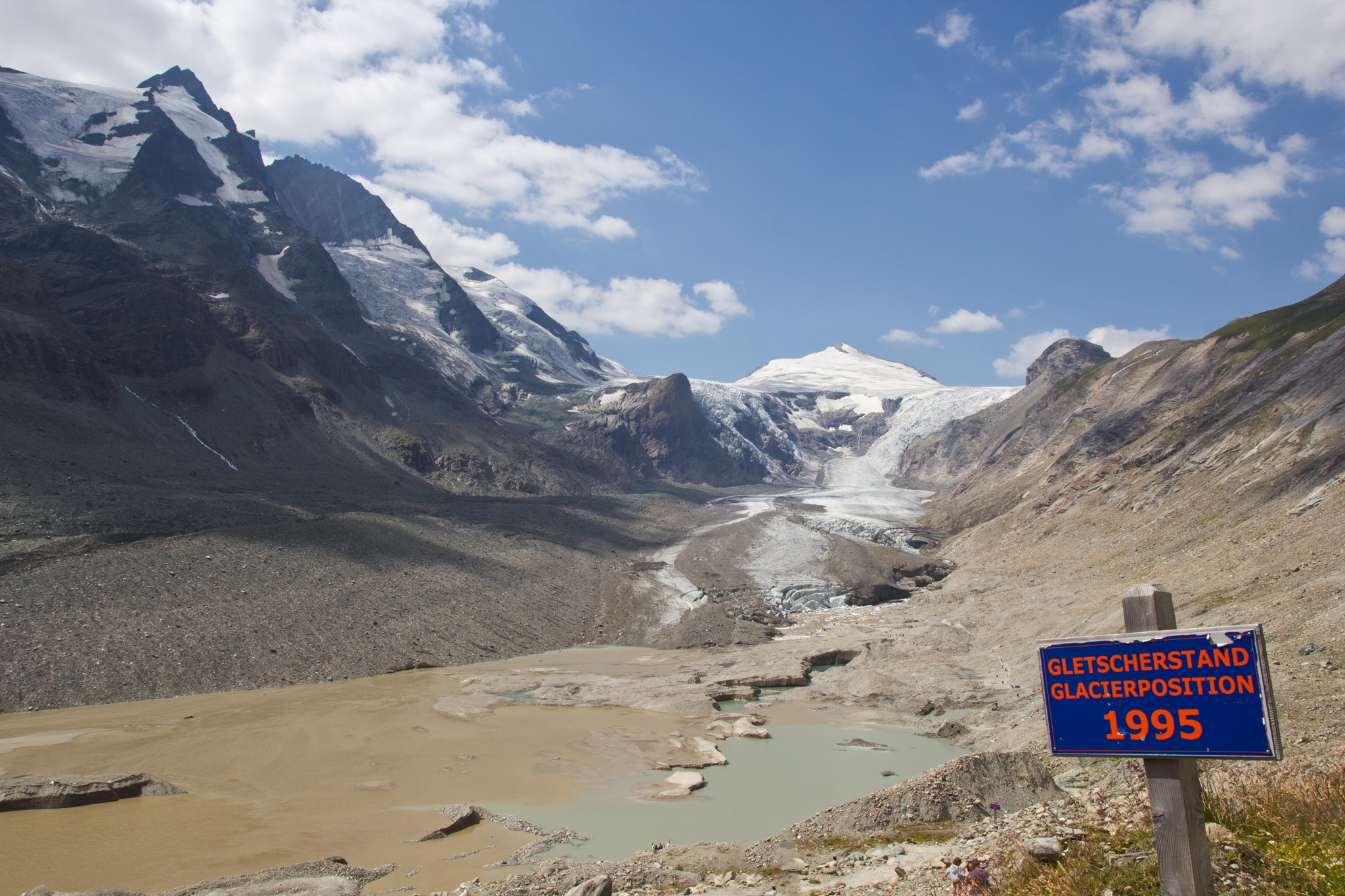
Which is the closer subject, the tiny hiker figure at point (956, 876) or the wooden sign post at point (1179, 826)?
the wooden sign post at point (1179, 826)

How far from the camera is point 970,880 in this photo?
6543 mm

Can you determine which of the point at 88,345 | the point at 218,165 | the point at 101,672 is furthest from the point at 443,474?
the point at 218,165

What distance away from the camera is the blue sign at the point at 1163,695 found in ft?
13.8

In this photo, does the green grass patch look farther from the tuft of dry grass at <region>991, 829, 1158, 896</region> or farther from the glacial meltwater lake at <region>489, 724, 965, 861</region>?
the tuft of dry grass at <region>991, 829, 1158, 896</region>

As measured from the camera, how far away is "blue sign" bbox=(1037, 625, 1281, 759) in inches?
165

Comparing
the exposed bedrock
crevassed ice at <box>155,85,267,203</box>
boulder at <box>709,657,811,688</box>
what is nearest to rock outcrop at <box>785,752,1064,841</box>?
the exposed bedrock

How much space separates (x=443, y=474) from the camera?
8125 centimetres

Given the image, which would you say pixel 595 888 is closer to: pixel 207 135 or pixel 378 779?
pixel 378 779

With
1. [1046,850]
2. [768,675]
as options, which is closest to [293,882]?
[1046,850]

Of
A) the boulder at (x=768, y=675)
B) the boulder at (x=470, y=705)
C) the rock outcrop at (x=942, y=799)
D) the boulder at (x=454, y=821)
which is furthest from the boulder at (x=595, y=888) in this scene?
the boulder at (x=768, y=675)

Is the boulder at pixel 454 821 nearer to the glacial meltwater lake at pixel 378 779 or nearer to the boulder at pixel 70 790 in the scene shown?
the glacial meltwater lake at pixel 378 779

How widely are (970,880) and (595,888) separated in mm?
4347

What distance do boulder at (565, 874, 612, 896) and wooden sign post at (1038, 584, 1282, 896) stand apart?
6.04m

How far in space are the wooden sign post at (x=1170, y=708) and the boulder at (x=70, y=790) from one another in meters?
18.7
